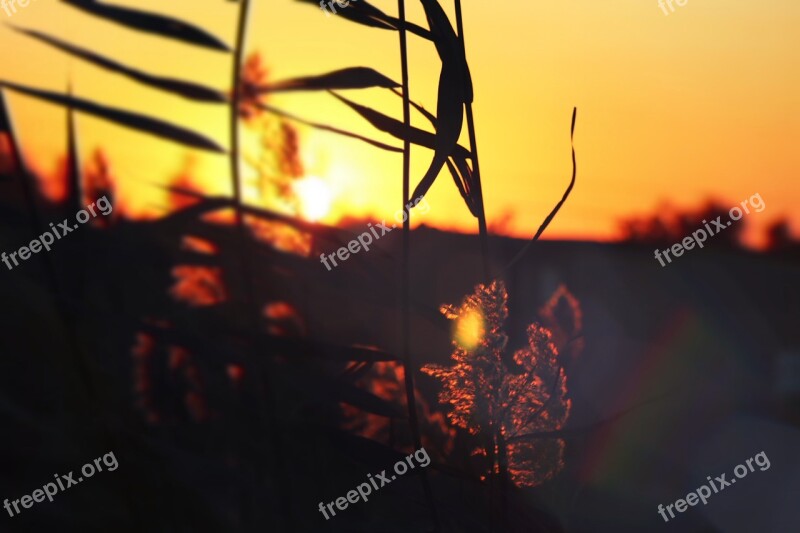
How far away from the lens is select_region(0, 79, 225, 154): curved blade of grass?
1.91ft

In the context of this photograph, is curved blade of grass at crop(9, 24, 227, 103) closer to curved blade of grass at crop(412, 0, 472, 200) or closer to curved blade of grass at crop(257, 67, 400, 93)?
curved blade of grass at crop(257, 67, 400, 93)

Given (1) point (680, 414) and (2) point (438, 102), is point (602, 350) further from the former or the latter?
(2) point (438, 102)

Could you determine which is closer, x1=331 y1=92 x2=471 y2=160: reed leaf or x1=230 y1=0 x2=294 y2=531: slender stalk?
x1=230 y1=0 x2=294 y2=531: slender stalk

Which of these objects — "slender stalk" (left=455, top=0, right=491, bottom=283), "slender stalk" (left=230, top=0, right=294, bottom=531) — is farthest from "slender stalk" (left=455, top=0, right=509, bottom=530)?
"slender stalk" (left=230, top=0, right=294, bottom=531)

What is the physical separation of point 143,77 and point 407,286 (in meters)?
0.26

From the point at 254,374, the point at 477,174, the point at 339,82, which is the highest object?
the point at 339,82

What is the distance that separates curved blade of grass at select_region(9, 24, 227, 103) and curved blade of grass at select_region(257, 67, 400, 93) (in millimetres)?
54

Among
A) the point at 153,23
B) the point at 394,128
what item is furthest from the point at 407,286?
the point at 153,23

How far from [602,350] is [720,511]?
0.98m

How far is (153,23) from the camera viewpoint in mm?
658

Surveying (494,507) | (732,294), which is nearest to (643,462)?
(494,507)

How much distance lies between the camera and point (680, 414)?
1687 mm

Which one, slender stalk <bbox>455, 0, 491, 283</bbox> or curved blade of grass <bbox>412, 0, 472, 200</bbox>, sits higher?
curved blade of grass <bbox>412, 0, 472, 200</bbox>

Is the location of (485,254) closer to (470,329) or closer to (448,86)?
(470,329)
